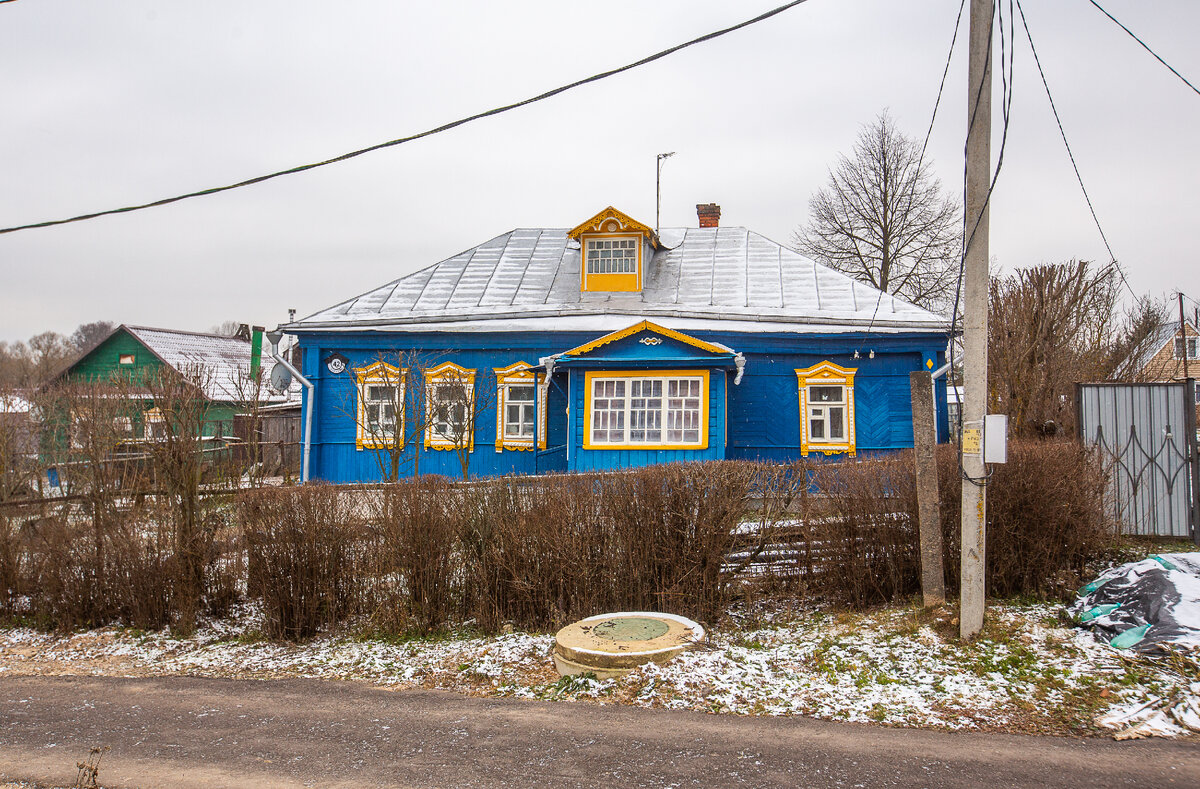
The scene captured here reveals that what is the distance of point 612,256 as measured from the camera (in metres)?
17.3

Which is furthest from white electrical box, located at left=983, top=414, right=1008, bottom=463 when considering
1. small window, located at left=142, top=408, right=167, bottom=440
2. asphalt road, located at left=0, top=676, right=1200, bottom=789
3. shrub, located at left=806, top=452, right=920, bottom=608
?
small window, located at left=142, top=408, right=167, bottom=440

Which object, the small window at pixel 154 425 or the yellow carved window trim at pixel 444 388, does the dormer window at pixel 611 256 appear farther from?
the small window at pixel 154 425

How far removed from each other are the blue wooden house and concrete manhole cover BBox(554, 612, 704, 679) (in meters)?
6.81

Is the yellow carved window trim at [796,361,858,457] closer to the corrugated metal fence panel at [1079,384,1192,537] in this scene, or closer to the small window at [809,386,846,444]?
the small window at [809,386,846,444]

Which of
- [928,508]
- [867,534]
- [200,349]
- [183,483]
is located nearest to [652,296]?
[867,534]

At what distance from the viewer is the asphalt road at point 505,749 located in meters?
4.25

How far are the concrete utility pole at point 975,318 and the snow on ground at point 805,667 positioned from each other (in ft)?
1.51

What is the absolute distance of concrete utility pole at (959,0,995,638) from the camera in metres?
6.03

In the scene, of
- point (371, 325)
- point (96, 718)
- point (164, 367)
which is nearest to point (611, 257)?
point (371, 325)

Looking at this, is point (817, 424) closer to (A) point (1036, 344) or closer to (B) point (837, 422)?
(B) point (837, 422)

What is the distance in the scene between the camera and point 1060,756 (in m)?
4.36

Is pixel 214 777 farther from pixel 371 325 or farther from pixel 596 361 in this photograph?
pixel 371 325

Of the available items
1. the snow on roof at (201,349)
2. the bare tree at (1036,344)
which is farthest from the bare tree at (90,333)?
the bare tree at (1036,344)

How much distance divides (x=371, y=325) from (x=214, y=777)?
41.2ft
